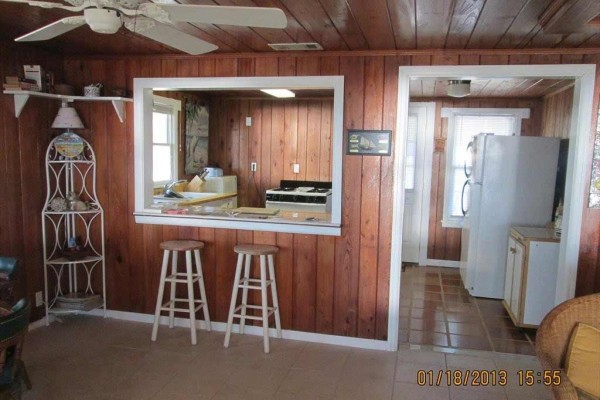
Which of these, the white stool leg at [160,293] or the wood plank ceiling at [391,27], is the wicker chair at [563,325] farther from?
the white stool leg at [160,293]

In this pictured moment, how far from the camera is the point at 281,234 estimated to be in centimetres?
367

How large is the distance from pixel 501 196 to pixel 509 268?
0.71m

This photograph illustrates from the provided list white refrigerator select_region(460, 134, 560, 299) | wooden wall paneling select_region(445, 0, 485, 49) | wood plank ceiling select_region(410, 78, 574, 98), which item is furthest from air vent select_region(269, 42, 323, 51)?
white refrigerator select_region(460, 134, 560, 299)

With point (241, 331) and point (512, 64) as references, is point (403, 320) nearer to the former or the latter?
point (241, 331)

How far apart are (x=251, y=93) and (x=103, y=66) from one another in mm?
2286

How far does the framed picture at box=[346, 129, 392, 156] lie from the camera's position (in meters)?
3.39

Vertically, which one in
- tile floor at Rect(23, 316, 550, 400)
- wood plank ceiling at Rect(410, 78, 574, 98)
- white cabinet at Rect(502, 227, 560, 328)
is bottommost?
tile floor at Rect(23, 316, 550, 400)

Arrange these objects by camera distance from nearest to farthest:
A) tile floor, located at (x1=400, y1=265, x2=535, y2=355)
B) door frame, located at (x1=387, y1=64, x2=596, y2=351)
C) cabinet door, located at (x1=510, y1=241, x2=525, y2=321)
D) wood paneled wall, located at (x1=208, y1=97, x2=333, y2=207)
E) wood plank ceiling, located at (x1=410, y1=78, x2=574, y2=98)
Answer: door frame, located at (x1=387, y1=64, x2=596, y2=351) < tile floor, located at (x1=400, y1=265, x2=535, y2=355) < cabinet door, located at (x1=510, y1=241, x2=525, y2=321) < wood plank ceiling, located at (x1=410, y1=78, x2=574, y2=98) < wood paneled wall, located at (x1=208, y1=97, x2=333, y2=207)

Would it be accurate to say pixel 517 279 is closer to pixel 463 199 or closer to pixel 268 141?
pixel 463 199

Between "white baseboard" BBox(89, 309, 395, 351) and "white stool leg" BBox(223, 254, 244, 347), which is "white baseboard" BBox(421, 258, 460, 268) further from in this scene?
"white stool leg" BBox(223, 254, 244, 347)

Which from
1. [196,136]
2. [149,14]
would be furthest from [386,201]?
[196,136]

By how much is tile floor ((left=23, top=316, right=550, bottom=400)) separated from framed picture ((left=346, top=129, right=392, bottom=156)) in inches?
57.4

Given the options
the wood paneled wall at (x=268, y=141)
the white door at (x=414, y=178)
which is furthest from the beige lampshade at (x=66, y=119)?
the white door at (x=414, y=178)

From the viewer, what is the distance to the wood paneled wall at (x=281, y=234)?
3398 millimetres
